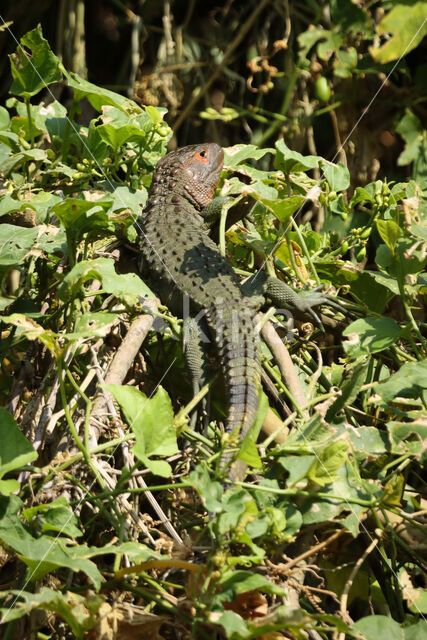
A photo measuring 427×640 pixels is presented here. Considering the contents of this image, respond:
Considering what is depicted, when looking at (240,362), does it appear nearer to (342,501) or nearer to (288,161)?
(342,501)

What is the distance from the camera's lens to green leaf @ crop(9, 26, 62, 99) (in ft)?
8.09

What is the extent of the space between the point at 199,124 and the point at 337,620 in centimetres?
375

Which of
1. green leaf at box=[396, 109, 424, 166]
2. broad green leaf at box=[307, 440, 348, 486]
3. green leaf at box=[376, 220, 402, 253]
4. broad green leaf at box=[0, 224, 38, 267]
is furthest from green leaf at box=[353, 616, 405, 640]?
green leaf at box=[396, 109, 424, 166]

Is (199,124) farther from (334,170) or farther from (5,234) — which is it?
(5,234)

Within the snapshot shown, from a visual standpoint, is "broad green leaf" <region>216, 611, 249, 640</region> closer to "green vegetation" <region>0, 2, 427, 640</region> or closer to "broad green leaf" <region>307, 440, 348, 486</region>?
"green vegetation" <region>0, 2, 427, 640</region>

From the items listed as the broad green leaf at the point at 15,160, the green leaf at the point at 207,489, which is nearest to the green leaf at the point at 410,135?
the broad green leaf at the point at 15,160

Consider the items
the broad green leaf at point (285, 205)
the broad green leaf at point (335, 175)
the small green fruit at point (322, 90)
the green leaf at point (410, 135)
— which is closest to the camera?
the broad green leaf at point (285, 205)

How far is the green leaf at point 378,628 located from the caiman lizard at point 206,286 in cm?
44

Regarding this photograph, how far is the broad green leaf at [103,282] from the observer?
5.74ft

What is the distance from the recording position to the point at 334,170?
264 cm

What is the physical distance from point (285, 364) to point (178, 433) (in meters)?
0.57

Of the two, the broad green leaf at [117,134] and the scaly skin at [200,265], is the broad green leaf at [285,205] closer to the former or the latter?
the scaly skin at [200,265]

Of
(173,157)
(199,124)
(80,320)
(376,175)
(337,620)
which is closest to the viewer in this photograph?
(337,620)

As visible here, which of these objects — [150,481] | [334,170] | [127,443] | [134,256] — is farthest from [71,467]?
[334,170]
